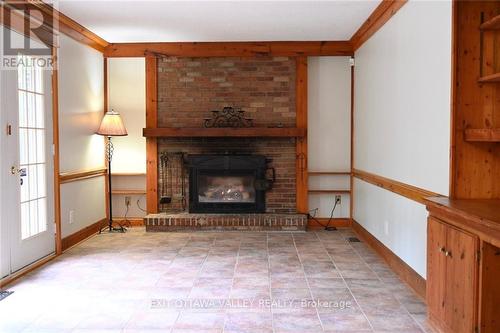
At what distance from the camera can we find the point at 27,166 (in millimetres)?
4117

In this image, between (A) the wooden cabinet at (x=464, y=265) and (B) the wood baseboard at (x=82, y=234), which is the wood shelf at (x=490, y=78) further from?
(B) the wood baseboard at (x=82, y=234)

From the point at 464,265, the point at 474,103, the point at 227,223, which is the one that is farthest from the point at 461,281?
the point at 227,223

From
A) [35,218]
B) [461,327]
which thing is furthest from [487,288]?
[35,218]

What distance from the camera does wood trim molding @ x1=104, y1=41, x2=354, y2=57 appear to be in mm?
6125

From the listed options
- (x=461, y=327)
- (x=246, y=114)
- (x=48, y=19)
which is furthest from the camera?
(x=246, y=114)

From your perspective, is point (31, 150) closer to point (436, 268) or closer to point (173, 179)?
point (173, 179)

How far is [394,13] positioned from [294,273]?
2658mm

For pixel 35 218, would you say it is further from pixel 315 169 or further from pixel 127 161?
pixel 315 169

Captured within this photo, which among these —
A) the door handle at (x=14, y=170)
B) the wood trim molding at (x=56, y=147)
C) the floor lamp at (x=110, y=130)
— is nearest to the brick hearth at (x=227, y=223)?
the floor lamp at (x=110, y=130)

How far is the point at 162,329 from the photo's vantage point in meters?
2.83

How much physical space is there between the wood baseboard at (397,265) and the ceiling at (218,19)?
2520mm

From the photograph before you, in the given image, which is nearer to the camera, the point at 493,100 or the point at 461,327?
the point at 461,327

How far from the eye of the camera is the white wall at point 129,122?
6.30m

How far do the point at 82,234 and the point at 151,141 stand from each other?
5.35ft
